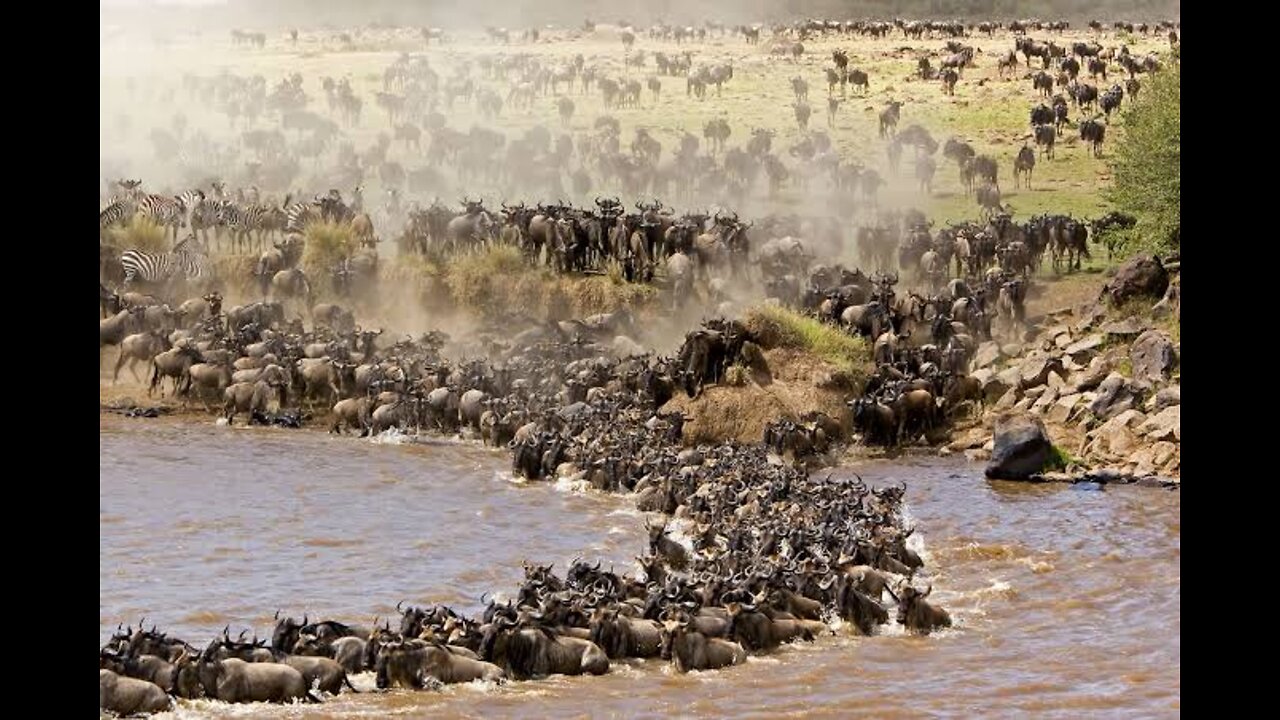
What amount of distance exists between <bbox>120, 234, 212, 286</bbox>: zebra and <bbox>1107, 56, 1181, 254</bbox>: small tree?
1789 cm

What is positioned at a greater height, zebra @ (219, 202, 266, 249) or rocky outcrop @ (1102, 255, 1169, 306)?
zebra @ (219, 202, 266, 249)

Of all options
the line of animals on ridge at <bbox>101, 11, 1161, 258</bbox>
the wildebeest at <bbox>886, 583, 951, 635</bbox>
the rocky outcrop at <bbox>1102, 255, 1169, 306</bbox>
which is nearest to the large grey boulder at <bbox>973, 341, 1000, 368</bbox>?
the rocky outcrop at <bbox>1102, 255, 1169, 306</bbox>

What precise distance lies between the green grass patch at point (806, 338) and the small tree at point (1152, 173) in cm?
814

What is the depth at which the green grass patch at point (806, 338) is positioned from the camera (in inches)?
1049

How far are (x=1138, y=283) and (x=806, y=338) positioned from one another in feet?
19.7

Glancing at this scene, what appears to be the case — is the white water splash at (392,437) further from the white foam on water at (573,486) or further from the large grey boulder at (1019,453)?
the large grey boulder at (1019,453)

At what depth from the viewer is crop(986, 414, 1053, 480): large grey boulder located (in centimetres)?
2330

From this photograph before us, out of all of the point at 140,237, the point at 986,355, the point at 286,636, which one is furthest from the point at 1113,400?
the point at 140,237

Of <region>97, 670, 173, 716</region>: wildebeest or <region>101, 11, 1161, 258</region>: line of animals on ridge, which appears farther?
<region>101, 11, 1161, 258</region>: line of animals on ridge

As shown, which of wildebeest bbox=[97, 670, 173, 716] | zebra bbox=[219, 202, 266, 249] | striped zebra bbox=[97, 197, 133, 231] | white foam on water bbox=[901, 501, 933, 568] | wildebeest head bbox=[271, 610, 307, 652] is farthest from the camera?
striped zebra bbox=[97, 197, 133, 231]

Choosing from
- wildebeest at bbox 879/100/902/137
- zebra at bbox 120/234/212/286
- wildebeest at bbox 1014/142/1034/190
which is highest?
wildebeest at bbox 879/100/902/137

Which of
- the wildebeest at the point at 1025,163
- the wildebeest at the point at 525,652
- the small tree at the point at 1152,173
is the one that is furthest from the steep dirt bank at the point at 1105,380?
the wildebeest at the point at 1025,163

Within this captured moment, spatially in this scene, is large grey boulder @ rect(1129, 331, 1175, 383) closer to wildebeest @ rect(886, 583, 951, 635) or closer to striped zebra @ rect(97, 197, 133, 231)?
wildebeest @ rect(886, 583, 951, 635)
